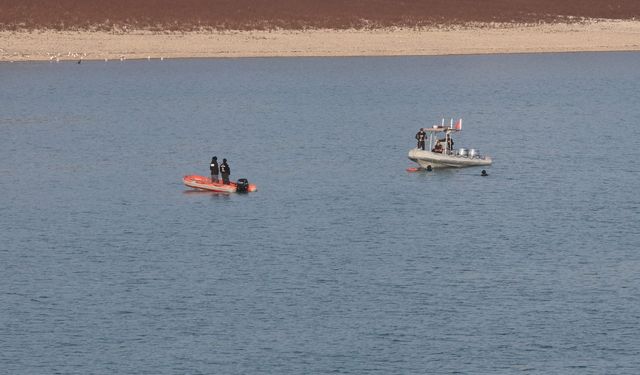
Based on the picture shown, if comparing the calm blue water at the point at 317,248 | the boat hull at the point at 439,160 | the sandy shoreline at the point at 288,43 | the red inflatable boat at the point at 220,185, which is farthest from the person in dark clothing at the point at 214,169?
the sandy shoreline at the point at 288,43

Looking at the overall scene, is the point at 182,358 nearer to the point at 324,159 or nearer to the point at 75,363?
the point at 75,363

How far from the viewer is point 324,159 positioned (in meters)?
94.4

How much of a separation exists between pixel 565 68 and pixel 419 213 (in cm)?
11549

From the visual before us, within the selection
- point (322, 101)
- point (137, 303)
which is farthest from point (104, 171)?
point (322, 101)

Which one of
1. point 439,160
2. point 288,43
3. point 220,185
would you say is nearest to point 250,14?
point 288,43

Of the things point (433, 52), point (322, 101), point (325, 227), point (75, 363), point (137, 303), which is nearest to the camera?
point (75, 363)

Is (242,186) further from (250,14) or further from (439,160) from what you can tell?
(250,14)

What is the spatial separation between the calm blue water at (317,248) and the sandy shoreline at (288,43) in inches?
1852

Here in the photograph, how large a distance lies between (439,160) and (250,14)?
10268 cm

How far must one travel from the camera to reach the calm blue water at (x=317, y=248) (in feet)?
162

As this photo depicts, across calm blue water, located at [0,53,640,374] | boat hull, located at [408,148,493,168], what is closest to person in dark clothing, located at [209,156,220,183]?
calm blue water, located at [0,53,640,374]

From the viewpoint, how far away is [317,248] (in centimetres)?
6425

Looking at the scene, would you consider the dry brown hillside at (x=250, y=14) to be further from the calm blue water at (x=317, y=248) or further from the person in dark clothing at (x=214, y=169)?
the person in dark clothing at (x=214, y=169)

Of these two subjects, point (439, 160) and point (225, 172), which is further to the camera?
point (439, 160)
